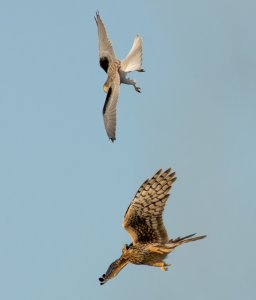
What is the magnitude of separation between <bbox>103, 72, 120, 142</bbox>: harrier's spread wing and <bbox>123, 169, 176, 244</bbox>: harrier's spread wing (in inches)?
208

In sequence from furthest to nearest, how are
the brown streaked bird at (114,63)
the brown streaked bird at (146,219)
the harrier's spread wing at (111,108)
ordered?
1. the brown streaked bird at (114,63)
2. the harrier's spread wing at (111,108)
3. the brown streaked bird at (146,219)

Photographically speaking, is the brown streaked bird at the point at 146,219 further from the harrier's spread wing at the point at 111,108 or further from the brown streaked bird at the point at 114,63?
the brown streaked bird at the point at 114,63

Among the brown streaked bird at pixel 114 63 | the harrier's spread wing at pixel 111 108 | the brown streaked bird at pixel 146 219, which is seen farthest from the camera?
the brown streaked bird at pixel 114 63

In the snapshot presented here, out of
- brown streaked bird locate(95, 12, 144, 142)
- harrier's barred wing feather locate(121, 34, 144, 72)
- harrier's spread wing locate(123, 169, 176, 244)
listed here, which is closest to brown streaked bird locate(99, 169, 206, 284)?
harrier's spread wing locate(123, 169, 176, 244)

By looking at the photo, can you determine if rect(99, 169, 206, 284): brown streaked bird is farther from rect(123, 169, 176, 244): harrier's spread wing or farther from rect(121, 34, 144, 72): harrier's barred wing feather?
rect(121, 34, 144, 72): harrier's barred wing feather

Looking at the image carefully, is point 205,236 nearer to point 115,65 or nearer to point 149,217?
point 149,217

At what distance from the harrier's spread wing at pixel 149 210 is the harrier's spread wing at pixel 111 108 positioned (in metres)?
5.28

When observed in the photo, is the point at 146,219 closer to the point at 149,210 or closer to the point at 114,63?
the point at 149,210

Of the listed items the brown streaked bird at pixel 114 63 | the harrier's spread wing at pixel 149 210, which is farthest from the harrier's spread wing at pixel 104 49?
the harrier's spread wing at pixel 149 210

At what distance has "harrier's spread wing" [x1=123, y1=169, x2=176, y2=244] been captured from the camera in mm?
25781

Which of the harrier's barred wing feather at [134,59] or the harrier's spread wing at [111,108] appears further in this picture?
the harrier's barred wing feather at [134,59]

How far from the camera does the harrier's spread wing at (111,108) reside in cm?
3208

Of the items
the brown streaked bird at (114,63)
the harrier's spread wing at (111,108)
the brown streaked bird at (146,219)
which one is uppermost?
the brown streaked bird at (114,63)

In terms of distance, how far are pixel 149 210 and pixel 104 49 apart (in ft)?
34.1
